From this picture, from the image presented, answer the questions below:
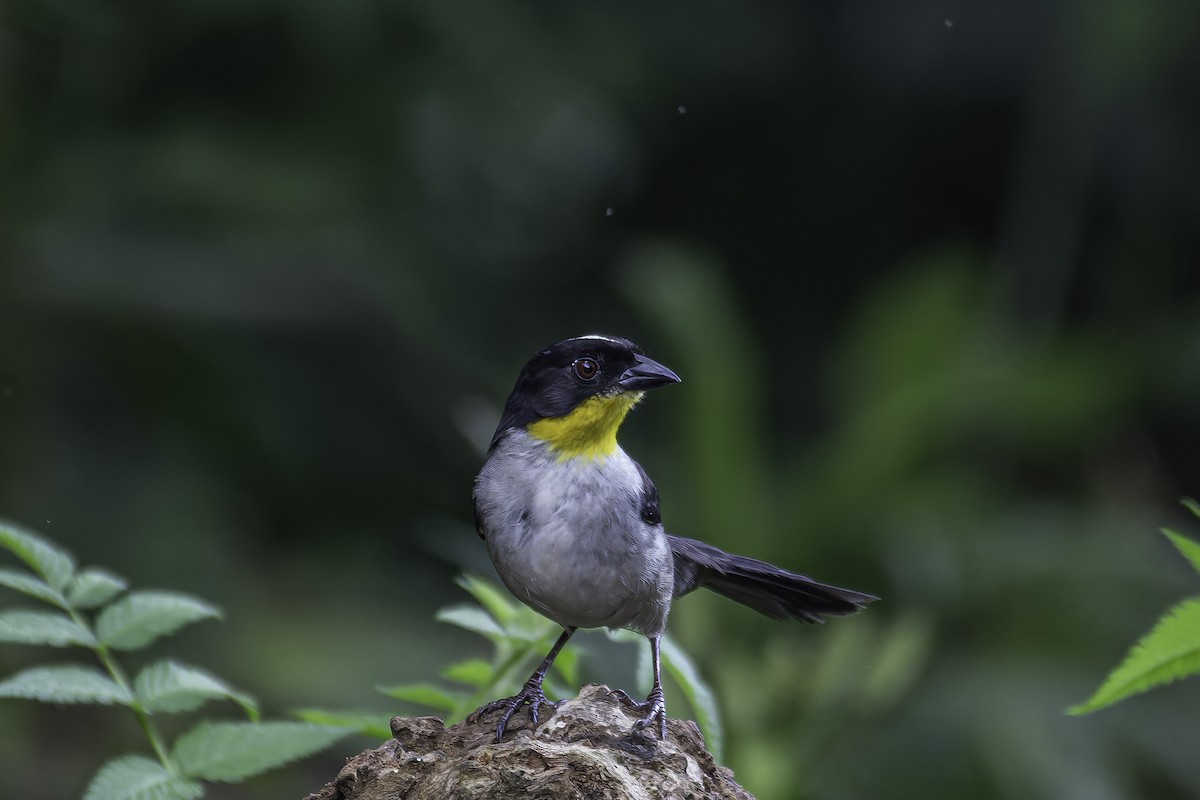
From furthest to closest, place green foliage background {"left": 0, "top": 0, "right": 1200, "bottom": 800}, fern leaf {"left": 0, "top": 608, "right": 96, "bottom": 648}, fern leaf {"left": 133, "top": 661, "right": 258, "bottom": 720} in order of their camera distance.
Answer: green foliage background {"left": 0, "top": 0, "right": 1200, "bottom": 800}, fern leaf {"left": 133, "top": 661, "right": 258, "bottom": 720}, fern leaf {"left": 0, "top": 608, "right": 96, "bottom": 648}

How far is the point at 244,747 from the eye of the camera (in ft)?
8.13

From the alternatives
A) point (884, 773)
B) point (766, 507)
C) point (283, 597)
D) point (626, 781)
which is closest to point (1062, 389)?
point (766, 507)

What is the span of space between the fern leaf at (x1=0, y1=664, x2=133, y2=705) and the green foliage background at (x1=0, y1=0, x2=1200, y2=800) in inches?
119

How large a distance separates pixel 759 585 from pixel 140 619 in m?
1.47

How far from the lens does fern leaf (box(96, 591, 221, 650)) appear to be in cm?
255

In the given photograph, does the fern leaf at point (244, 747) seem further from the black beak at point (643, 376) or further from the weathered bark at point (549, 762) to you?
the black beak at point (643, 376)

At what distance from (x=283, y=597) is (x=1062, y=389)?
4.32m

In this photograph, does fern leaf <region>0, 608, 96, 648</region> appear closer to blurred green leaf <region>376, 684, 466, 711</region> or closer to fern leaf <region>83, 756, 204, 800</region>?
fern leaf <region>83, 756, 204, 800</region>

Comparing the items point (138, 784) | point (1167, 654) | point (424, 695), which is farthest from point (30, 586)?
point (1167, 654)

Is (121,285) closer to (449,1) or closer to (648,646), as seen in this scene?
(449,1)

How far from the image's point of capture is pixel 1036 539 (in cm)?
685

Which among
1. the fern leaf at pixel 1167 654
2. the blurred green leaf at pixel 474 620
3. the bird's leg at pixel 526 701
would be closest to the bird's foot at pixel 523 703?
the bird's leg at pixel 526 701

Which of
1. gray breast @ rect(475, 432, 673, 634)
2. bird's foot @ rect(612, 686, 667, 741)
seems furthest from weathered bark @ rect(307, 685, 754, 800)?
gray breast @ rect(475, 432, 673, 634)

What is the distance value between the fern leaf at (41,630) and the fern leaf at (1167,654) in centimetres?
178
